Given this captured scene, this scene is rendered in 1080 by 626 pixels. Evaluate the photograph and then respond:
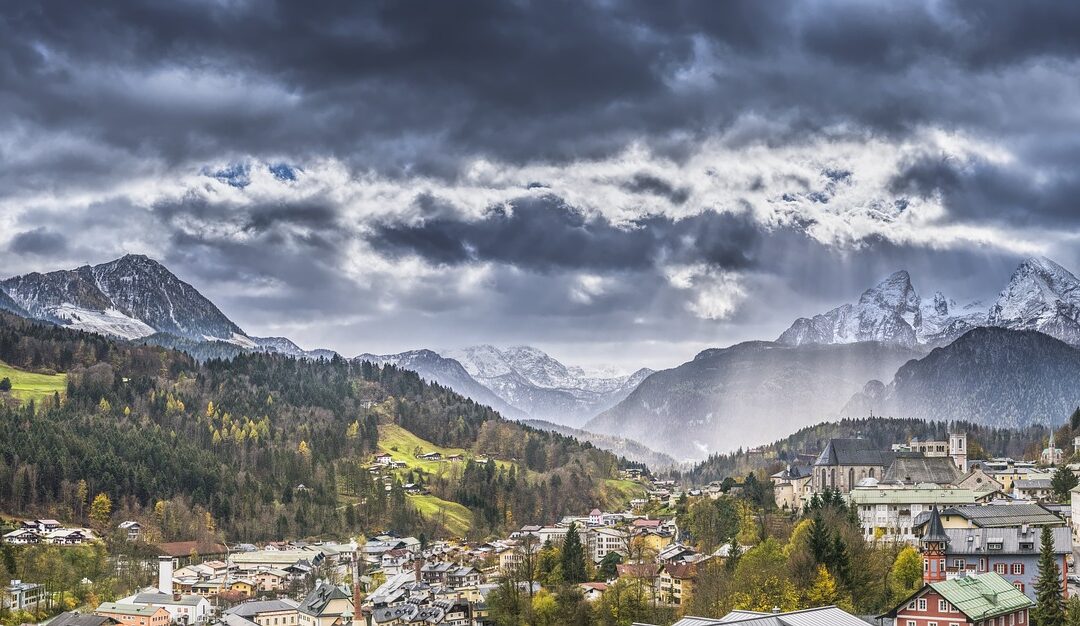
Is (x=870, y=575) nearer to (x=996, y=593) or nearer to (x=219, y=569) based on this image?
(x=996, y=593)

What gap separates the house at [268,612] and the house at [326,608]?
44.4 inches

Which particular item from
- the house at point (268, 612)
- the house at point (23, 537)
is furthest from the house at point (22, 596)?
the house at point (23, 537)

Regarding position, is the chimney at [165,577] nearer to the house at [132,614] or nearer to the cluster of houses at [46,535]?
the cluster of houses at [46,535]

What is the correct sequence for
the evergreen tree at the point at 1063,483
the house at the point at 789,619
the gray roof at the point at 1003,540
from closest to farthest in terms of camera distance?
1. the house at the point at 789,619
2. the gray roof at the point at 1003,540
3. the evergreen tree at the point at 1063,483

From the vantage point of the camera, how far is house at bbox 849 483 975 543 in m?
129

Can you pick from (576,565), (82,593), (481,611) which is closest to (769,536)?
(576,565)

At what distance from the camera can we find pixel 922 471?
6122 inches

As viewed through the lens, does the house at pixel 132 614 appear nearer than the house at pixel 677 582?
No

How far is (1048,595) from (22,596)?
111627mm

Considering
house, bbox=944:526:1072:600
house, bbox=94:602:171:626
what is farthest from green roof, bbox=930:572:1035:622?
house, bbox=94:602:171:626

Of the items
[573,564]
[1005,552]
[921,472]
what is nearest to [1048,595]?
[1005,552]

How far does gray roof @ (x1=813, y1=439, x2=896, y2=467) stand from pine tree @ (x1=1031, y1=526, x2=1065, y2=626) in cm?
8387

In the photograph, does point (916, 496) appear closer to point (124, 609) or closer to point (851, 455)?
point (851, 455)

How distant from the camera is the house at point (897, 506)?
12888cm
